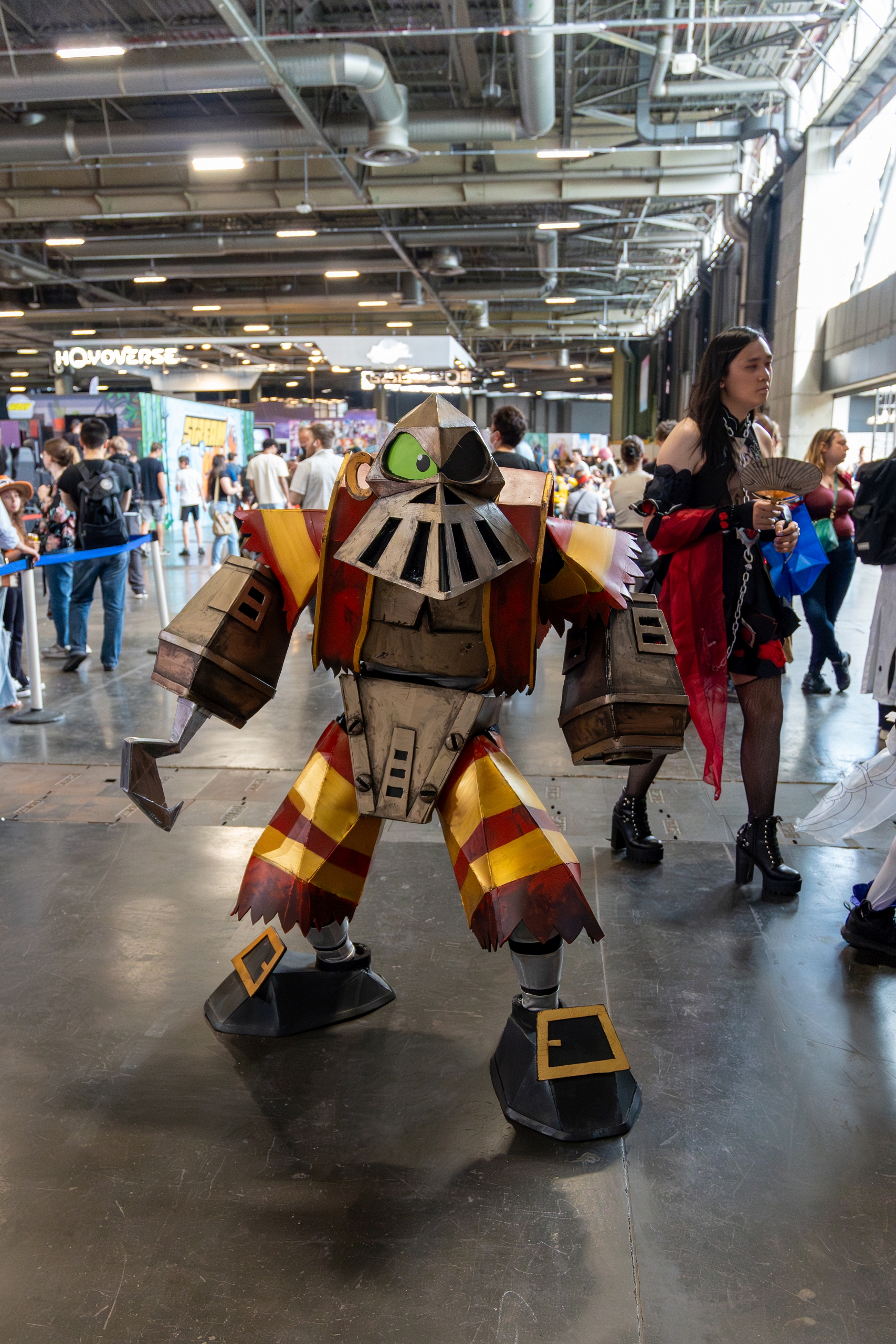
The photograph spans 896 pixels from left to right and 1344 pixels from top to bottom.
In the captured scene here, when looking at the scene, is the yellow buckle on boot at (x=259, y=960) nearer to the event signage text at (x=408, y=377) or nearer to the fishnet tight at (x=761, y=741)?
the fishnet tight at (x=761, y=741)

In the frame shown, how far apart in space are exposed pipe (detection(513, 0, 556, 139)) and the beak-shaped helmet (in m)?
5.83

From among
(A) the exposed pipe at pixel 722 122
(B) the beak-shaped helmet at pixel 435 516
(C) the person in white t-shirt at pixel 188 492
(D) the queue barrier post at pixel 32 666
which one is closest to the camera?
(B) the beak-shaped helmet at pixel 435 516

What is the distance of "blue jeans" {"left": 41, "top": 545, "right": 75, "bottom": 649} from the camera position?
670 centimetres

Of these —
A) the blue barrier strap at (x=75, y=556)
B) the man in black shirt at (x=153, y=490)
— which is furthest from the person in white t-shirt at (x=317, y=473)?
the man in black shirt at (x=153, y=490)

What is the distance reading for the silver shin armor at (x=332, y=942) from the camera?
2.36 m

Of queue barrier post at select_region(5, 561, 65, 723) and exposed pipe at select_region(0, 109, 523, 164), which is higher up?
exposed pipe at select_region(0, 109, 523, 164)

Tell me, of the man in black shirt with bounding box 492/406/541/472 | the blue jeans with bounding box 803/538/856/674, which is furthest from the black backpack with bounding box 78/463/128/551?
the blue jeans with bounding box 803/538/856/674

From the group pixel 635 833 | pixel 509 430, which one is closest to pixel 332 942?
pixel 635 833

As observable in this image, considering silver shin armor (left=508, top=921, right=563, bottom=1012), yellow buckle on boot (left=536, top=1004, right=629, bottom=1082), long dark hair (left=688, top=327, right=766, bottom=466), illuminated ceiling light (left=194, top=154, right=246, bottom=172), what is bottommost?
yellow buckle on boot (left=536, top=1004, right=629, bottom=1082)

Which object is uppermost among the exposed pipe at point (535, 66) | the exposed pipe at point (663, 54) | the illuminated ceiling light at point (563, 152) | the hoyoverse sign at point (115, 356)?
the exposed pipe at point (663, 54)

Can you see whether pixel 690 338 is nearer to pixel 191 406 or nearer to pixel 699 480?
pixel 191 406

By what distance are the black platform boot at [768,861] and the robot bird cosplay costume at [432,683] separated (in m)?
1.20

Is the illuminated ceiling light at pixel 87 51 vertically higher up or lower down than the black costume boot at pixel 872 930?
higher up

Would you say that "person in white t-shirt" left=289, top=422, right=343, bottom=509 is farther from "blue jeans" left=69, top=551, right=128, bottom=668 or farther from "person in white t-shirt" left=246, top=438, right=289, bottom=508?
"person in white t-shirt" left=246, top=438, right=289, bottom=508
